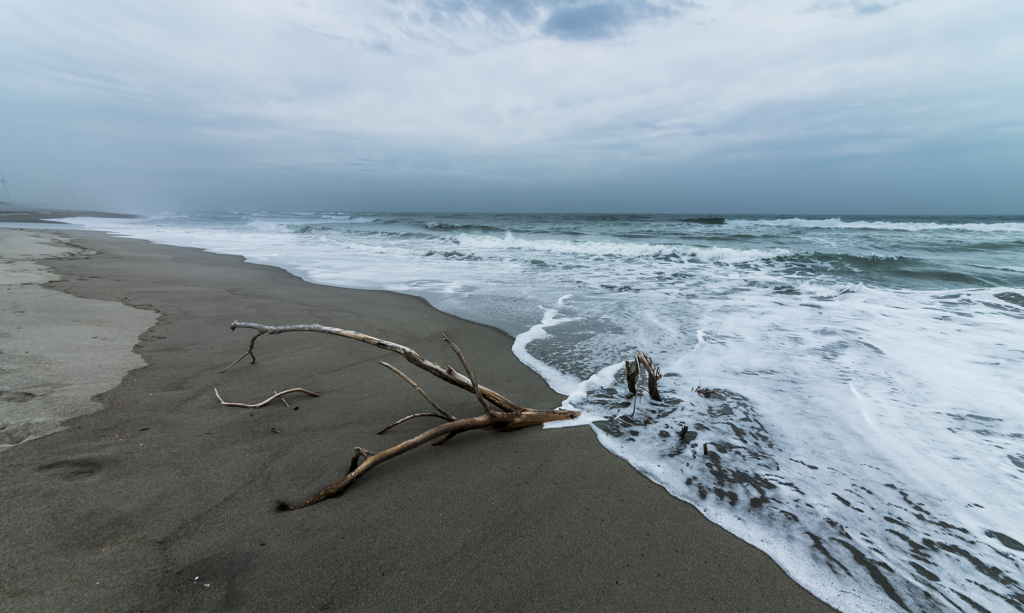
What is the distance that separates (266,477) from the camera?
5.69ft

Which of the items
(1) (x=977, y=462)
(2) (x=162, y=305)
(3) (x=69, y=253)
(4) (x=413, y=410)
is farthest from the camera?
(3) (x=69, y=253)

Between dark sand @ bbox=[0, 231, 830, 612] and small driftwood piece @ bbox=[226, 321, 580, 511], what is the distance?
6 centimetres

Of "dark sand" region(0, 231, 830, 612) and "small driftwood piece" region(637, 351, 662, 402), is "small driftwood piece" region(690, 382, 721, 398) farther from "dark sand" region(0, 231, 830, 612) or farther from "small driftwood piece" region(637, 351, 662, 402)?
"dark sand" region(0, 231, 830, 612)

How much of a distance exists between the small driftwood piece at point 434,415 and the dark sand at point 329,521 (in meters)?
0.06

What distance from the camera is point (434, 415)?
2051 millimetres

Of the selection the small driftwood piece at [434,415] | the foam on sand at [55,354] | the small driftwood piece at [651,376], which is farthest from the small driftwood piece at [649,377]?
the foam on sand at [55,354]

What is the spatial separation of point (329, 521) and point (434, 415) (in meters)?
0.67

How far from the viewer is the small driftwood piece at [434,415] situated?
166cm

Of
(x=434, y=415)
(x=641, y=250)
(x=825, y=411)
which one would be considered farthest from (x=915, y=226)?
(x=434, y=415)

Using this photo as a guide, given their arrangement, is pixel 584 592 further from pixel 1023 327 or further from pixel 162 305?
pixel 1023 327

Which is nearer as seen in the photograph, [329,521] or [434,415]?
[329,521]

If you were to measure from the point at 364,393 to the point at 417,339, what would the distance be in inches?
54.6

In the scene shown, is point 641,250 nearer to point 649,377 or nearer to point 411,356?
point 649,377

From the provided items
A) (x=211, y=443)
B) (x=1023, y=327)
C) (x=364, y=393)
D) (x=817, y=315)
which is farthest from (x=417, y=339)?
(x=1023, y=327)
